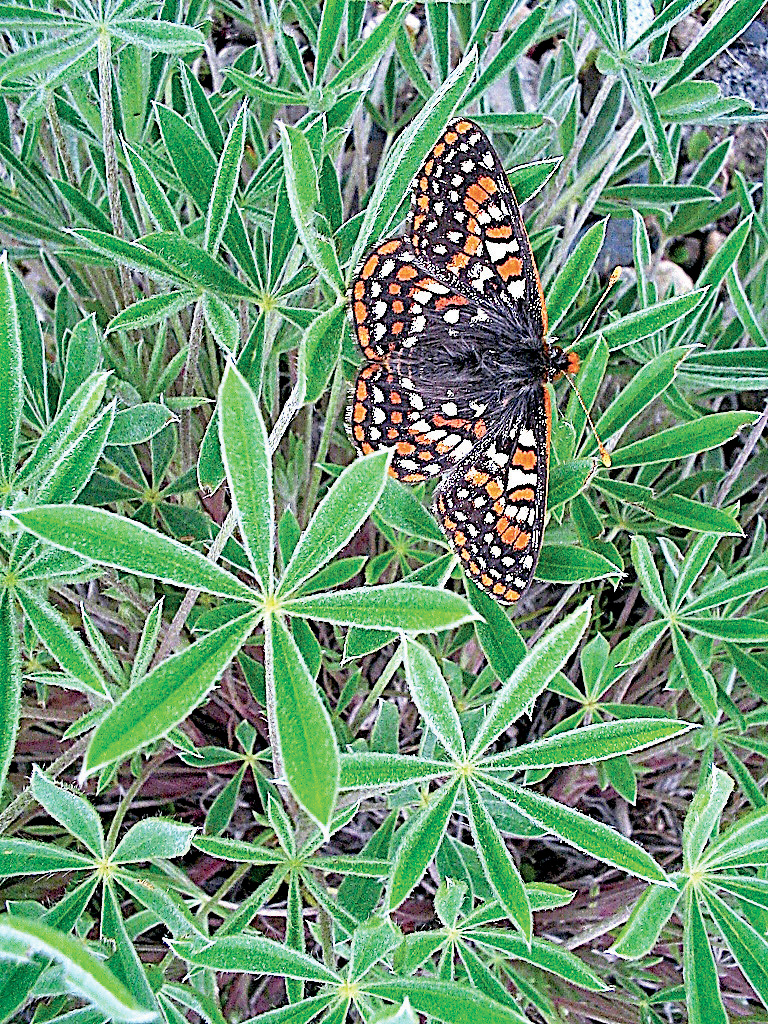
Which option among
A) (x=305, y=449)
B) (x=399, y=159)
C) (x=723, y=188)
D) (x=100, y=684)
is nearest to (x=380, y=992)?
(x=100, y=684)

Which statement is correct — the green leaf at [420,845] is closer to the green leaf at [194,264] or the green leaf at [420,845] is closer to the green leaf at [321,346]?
the green leaf at [321,346]

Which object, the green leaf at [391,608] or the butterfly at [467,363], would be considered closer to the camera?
the green leaf at [391,608]

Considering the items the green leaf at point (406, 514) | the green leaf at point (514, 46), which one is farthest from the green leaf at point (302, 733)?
the green leaf at point (514, 46)

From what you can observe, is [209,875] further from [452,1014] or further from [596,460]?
[596,460]

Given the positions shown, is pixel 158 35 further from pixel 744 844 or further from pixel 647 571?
pixel 744 844

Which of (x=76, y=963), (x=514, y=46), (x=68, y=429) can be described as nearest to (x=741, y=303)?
(x=514, y=46)
